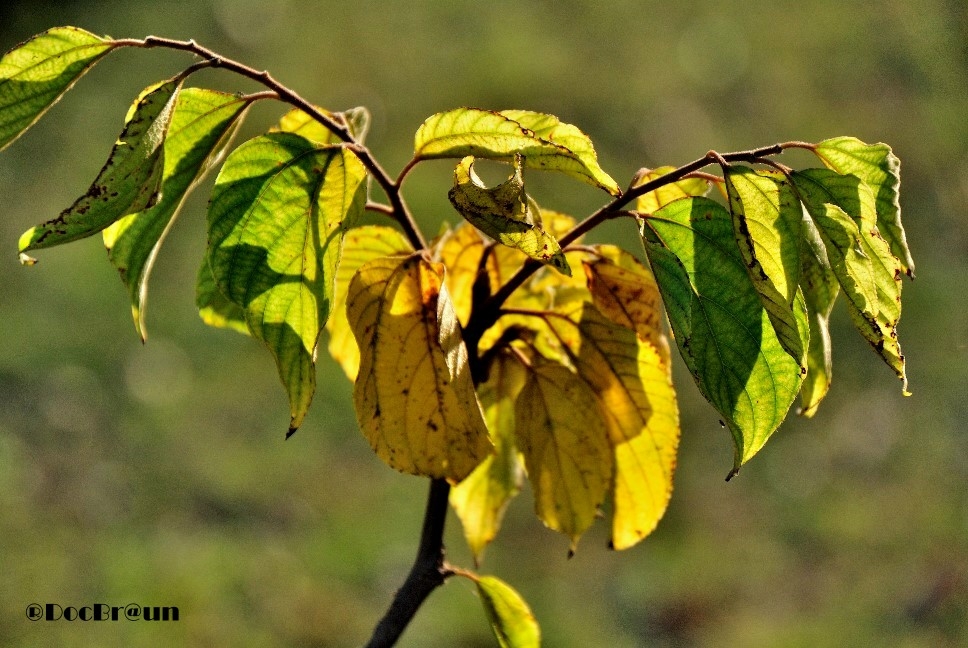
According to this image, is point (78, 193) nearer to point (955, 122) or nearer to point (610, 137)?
point (610, 137)

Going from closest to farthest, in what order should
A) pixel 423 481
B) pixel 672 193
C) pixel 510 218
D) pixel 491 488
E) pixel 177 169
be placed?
1. pixel 510 218
2. pixel 177 169
3. pixel 672 193
4. pixel 491 488
5. pixel 423 481

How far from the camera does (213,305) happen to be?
3.20 ft

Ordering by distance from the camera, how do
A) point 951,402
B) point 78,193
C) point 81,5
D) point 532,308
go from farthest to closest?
point 81,5
point 78,193
point 951,402
point 532,308

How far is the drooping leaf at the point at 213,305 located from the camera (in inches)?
37.5

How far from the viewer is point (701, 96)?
396 centimetres

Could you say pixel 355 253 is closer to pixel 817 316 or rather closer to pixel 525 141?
pixel 525 141

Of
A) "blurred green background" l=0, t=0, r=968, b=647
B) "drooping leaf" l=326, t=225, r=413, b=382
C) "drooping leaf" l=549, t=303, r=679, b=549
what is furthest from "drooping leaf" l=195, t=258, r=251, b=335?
"blurred green background" l=0, t=0, r=968, b=647

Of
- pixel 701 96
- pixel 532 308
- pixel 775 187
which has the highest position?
pixel 701 96

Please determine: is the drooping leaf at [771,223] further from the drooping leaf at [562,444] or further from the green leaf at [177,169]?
the green leaf at [177,169]

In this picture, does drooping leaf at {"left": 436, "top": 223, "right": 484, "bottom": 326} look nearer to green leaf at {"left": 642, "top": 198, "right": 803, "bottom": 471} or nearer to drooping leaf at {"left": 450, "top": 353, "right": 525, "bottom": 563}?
drooping leaf at {"left": 450, "top": 353, "right": 525, "bottom": 563}

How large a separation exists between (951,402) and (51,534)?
2.52m

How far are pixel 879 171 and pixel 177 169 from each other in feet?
1.79

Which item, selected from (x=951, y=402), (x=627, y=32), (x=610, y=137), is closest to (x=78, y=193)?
(x=610, y=137)

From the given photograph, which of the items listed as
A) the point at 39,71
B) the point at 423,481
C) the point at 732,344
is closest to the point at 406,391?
the point at 732,344
